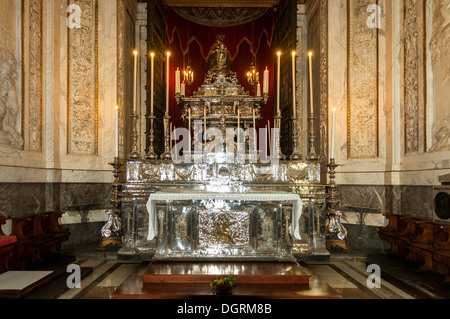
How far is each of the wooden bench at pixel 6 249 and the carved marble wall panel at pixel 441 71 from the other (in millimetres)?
6244

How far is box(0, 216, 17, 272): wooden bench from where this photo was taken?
11.9ft

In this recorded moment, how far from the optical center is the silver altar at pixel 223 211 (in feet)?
14.2

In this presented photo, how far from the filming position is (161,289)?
3.38 m

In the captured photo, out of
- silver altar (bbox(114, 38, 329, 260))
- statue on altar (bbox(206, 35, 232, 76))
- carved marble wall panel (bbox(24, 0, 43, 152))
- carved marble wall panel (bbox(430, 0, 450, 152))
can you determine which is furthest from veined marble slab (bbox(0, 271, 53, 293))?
carved marble wall panel (bbox(430, 0, 450, 152))

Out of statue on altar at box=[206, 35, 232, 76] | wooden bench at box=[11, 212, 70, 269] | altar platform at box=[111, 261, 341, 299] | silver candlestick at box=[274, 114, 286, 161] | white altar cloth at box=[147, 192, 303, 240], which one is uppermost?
statue on altar at box=[206, 35, 232, 76]

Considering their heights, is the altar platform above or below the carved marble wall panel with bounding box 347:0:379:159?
below

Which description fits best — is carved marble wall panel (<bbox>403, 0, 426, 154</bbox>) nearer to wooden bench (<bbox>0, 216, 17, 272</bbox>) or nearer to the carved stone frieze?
wooden bench (<bbox>0, 216, 17, 272</bbox>)

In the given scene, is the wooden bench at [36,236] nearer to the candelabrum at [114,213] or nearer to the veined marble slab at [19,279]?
the veined marble slab at [19,279]

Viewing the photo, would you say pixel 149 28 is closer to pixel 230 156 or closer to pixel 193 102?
pixel 193 102

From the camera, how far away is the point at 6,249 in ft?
12.3

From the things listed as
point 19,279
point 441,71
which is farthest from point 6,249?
point 441,71

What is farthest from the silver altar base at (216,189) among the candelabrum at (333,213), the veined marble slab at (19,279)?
the veined marble slab at (19,279)

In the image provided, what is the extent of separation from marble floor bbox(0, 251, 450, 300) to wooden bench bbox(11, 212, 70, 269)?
482mm

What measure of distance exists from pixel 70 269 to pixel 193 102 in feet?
14.7
